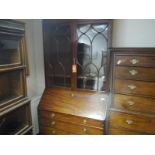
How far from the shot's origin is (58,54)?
223 cm

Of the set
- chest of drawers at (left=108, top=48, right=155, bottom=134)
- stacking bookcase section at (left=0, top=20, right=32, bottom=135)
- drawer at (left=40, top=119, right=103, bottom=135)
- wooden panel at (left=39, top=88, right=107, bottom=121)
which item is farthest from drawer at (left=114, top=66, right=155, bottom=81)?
stacking bookcase section at (left=0, top=20, right=32, bottom=135)

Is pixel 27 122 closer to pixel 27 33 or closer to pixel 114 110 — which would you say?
pixel 114 110

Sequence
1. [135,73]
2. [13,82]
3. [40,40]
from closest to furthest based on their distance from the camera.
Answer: [13,82], [135,73], [40,40]

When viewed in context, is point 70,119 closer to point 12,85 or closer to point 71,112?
point 71,112

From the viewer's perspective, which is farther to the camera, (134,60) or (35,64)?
(35,64)

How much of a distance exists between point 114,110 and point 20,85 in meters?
1.05

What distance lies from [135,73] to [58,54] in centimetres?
107

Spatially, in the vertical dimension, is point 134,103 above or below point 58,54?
below

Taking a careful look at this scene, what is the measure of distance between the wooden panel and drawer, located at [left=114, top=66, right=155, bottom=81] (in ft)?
1.27

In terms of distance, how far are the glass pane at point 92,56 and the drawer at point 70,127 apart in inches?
20.0

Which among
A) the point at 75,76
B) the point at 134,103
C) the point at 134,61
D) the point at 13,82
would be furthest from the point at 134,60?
the point at 13,82

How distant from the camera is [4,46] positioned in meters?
1.37

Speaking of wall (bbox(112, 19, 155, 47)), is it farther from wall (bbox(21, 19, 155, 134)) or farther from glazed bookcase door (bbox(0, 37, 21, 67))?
glazed bookcase door (bbox(0, 37, 21, 67))
